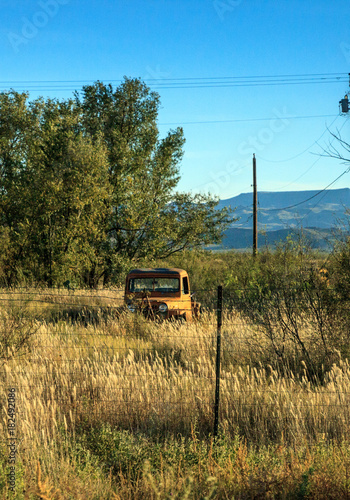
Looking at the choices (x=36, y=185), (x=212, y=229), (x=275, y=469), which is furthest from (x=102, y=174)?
(x=275, y=469)

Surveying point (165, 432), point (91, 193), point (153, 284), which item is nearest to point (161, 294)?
point (153, 284)

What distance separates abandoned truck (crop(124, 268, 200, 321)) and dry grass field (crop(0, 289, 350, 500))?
2.96 meters

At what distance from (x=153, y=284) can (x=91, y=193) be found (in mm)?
10786

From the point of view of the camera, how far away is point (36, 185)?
21016mm

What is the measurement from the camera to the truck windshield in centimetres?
1208

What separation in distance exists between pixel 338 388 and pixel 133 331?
5.14m

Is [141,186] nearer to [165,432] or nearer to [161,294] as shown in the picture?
[161,294]

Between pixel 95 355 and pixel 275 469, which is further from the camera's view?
pixel 95 355

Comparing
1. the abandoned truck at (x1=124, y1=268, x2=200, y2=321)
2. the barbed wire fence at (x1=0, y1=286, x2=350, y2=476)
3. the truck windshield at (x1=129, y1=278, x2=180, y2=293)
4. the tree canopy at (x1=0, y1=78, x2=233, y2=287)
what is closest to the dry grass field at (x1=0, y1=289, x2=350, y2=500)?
the barbed wire fence at (x1=0, y1=286, x2=350, y2=476)

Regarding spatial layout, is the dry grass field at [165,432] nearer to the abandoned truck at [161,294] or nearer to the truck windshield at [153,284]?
the abandoned truck at [161,294]

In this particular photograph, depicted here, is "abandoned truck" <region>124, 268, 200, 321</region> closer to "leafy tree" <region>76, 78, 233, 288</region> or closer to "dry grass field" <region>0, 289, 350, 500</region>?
"dry grass field" <region>0, 289, 350, 500</region>

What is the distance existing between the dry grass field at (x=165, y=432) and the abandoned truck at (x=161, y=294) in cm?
296

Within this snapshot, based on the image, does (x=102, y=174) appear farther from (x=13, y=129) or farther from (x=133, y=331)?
(x=133, y=331)

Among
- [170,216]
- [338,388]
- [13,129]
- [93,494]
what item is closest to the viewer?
[93,494]
